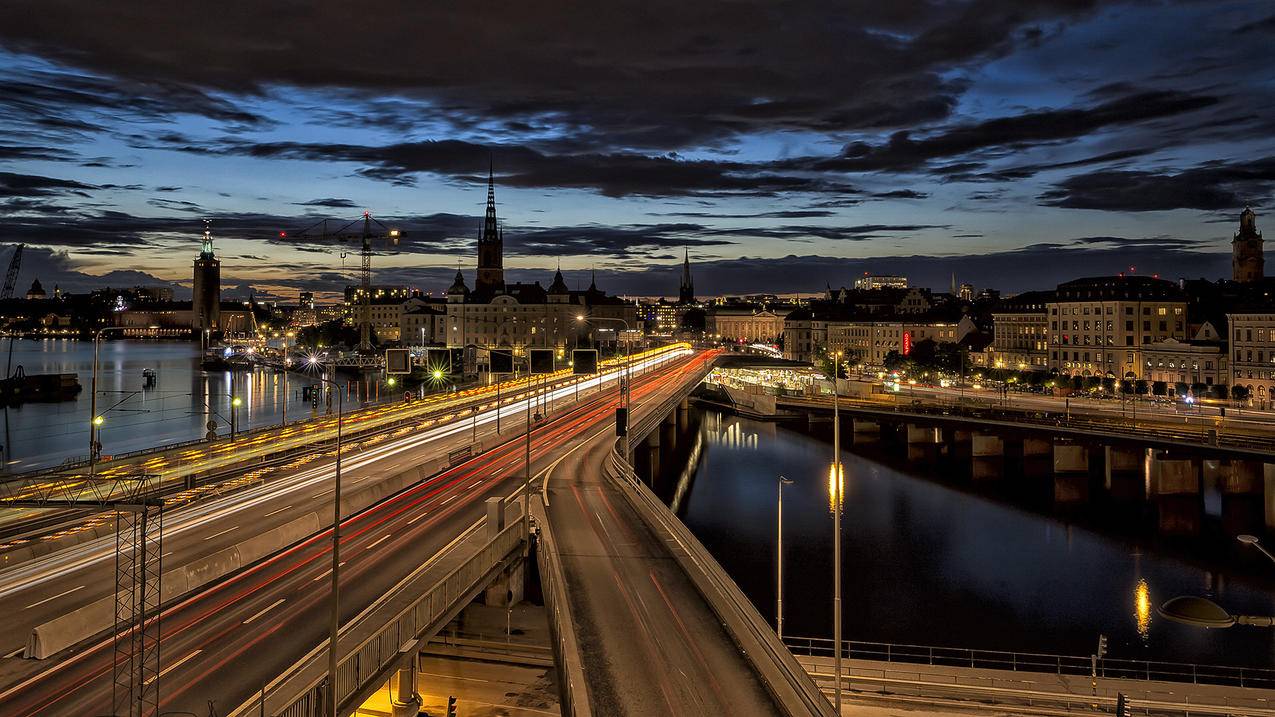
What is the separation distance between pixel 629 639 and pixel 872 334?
6502 inches

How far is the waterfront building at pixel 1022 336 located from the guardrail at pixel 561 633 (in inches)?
4454

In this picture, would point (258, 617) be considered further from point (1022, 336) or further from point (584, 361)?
point (1022, 336)

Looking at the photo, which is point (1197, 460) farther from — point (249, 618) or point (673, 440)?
point (249, 618)

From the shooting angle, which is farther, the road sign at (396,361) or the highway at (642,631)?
the road sign at (396,361)

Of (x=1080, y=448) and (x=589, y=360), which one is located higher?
(x=589, y=360)

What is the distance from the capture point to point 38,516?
28094mm

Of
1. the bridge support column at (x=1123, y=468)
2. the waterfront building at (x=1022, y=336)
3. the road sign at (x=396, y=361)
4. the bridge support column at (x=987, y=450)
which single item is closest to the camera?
the road sign at (x=396, y=361)

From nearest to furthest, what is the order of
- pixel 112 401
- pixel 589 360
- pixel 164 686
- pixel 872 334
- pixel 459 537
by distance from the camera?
1. pixel 164 686
2. pixel 459 537
3. pixel 589 360
4. pixel 112 401
5. pixel 872 334

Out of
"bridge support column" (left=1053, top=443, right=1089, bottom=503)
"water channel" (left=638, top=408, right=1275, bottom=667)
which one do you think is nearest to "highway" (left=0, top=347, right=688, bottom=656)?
"water channel" (left=638, top=408, right=1275, bottom=667)

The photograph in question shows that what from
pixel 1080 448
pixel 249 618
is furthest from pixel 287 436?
pixel 1080 448

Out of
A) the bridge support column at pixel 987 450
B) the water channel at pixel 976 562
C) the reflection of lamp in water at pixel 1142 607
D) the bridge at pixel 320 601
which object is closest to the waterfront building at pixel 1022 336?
the bridge support column at pixel 987 450

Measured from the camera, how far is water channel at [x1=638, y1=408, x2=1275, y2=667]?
33.1 meters

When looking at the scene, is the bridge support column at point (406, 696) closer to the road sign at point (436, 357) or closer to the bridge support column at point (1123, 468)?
the bridge support column at point (1123, 468)

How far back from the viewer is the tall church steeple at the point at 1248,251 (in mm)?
150625
